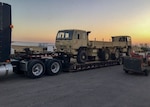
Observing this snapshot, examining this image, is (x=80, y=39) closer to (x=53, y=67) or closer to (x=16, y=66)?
(x=53, y=67)

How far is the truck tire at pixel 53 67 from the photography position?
11049 millimetres

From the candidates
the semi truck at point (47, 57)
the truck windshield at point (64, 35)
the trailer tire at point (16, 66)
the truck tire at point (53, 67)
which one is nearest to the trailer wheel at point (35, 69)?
the semi truck at point (47, 57)

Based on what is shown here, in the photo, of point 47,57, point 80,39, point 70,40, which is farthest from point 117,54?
point 47,57

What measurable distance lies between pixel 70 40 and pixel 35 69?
389 cm

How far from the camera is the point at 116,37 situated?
21016 mm

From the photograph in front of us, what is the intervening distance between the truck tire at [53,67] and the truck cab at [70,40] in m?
1.84

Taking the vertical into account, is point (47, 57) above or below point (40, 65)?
above

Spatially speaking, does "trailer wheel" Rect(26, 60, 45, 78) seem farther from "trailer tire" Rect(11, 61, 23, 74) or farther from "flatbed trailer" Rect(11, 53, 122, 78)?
"trailer tire" Rect(11, 61, 23, 74)

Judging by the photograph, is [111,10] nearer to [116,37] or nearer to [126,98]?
[116,37]

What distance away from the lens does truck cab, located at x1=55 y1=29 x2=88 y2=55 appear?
13.2 m

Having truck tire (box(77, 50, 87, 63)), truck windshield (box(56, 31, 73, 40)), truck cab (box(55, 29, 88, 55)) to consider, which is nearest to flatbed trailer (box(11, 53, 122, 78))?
truck cab (box(55, 29, 88, 55))

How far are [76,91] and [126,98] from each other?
197 cm

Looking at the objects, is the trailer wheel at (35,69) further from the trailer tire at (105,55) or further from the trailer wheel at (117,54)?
the trailer wheel at (117,54)

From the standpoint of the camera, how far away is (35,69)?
34.1 ft
